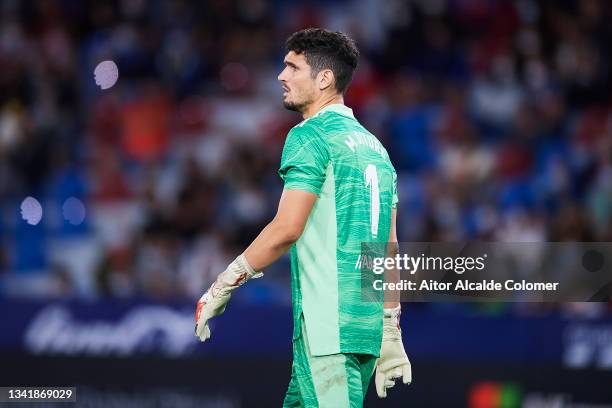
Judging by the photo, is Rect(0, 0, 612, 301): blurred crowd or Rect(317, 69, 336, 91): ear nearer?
Rect(317, 69, 336, 91): ear

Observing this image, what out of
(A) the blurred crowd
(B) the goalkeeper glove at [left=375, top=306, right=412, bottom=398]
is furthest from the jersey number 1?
(A) the blurred crowd

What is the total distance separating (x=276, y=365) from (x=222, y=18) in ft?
17.1

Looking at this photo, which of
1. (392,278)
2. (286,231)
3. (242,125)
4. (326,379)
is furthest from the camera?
(242,125)

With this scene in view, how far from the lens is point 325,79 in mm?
4707

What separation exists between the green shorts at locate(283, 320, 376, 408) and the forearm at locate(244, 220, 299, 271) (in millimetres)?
342

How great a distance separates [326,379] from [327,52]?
1.40 metres

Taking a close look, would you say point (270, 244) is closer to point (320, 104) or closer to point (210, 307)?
point (210, 307)

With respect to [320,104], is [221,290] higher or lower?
lower

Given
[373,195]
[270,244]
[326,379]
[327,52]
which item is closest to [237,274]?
[270,244]

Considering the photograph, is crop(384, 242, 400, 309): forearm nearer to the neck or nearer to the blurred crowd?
the neck

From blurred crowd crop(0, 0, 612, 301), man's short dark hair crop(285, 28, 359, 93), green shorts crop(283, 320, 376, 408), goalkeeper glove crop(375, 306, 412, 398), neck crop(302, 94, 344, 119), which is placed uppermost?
blurred crowd crop(0, 0, 612, 301)

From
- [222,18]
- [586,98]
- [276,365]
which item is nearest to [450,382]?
[276,365]

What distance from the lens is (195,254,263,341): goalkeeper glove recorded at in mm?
4422

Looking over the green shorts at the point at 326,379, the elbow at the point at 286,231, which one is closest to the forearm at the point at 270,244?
the elbow at the point at 286,231
